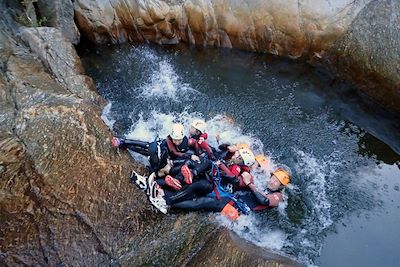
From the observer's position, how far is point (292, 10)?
35.9ft

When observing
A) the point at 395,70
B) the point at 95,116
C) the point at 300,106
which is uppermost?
the point at 395,70

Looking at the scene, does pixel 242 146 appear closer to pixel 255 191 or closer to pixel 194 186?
pixel 255 191

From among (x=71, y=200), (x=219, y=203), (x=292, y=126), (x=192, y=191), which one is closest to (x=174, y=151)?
(x=192, y=191)

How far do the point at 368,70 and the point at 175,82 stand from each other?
4443 millimetres

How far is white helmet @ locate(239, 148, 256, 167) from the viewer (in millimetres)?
8242

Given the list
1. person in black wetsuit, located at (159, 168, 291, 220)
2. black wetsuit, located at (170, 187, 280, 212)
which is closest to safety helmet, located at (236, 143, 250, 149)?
person in black wetsuit, located at (159, 168, 291, 220)

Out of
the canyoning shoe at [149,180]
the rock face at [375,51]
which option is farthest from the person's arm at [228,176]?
the rock face at [375,51]

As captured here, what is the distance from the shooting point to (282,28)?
438 inches

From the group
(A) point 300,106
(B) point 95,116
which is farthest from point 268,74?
(B) point 95,116

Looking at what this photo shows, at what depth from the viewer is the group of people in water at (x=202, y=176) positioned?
7.42 meters

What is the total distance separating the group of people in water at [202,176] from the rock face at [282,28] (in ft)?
11.7

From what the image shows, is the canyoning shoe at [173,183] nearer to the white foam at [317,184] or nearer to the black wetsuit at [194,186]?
the black wetsuit at [194,186]

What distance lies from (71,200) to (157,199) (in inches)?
52.9

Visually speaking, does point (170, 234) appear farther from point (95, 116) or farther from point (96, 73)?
point (96, 73)
